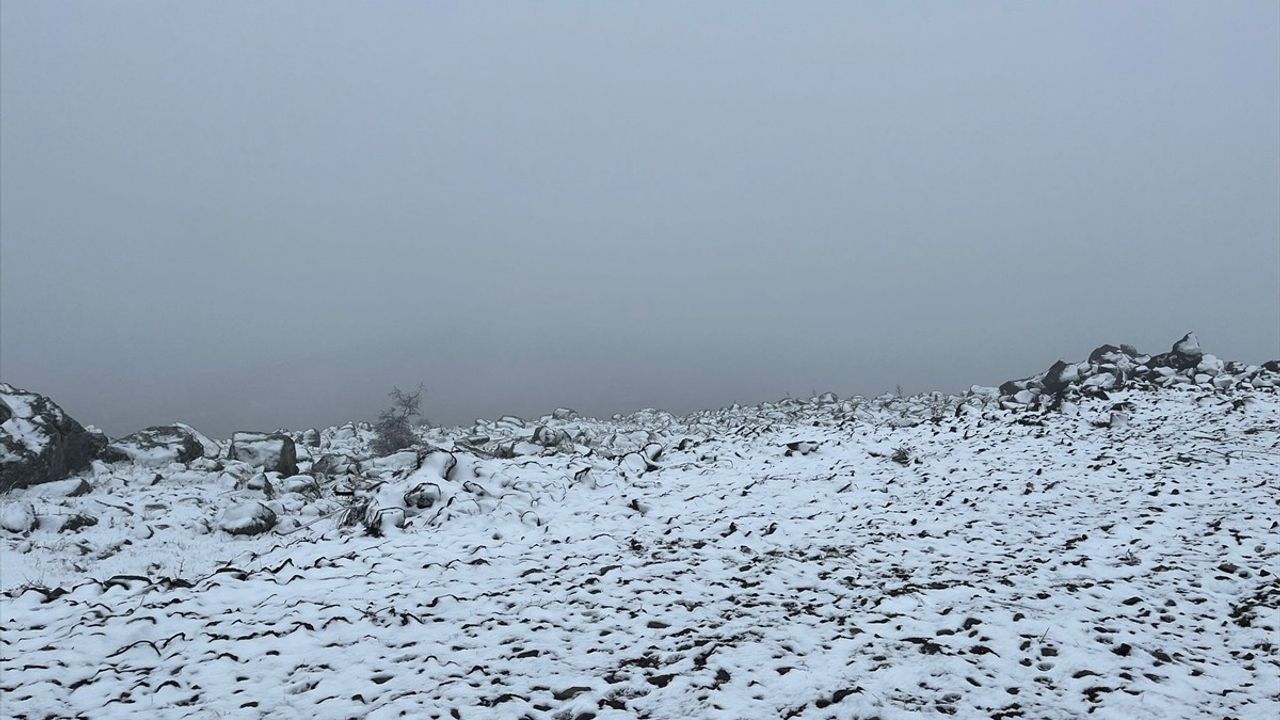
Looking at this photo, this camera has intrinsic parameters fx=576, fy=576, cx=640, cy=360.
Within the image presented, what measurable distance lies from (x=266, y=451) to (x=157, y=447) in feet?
12.2

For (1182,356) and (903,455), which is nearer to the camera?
(903,455)

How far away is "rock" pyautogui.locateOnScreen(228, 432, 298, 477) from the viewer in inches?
850

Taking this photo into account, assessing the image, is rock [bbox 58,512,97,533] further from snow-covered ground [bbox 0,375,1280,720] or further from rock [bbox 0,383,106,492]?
rock [bbox 0,383,106,492]

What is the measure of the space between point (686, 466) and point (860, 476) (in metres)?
5.37

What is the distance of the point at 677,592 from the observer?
8.44 m

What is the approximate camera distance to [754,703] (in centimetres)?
539

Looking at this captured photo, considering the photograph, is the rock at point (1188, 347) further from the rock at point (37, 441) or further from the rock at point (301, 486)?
the rock at point (37, 441)

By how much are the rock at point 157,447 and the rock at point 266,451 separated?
4.57 ft

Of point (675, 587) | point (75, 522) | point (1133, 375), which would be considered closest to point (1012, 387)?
point (1133, 375)

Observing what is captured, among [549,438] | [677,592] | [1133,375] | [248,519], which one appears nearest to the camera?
[677,592]

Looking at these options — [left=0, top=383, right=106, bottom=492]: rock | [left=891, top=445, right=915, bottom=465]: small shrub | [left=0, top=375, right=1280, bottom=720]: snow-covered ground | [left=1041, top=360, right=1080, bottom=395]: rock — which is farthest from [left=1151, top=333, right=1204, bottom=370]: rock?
[left=0, top=383, right=106, bottom=492]: rock

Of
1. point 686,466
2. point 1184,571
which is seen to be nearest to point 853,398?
point 686,466

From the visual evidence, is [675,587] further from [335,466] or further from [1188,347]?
[1188,347]

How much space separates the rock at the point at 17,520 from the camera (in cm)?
1364
